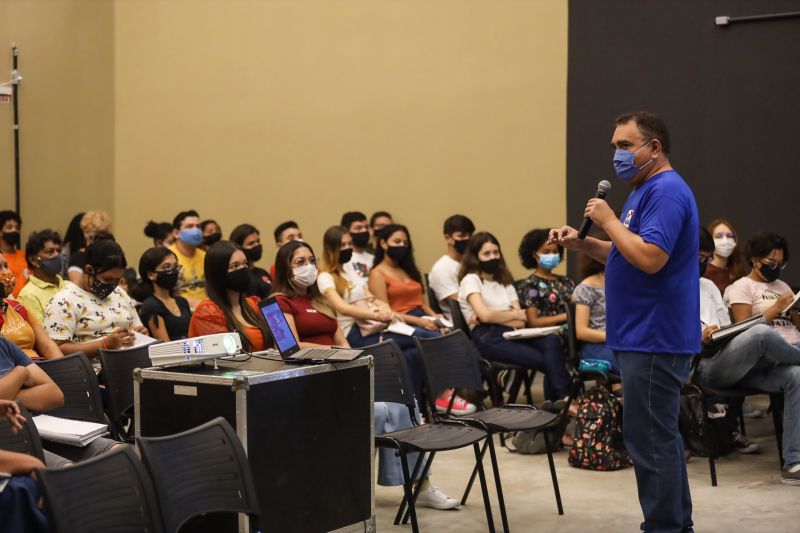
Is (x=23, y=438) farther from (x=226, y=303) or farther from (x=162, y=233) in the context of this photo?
(x=162, y=233)

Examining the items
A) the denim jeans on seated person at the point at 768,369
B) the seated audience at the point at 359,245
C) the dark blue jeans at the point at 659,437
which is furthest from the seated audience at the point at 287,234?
the dark blue jeans at the point at 659,437

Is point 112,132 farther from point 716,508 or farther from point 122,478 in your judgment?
point 122,478

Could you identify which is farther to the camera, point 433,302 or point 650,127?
point 433,302

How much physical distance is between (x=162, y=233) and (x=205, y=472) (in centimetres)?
557

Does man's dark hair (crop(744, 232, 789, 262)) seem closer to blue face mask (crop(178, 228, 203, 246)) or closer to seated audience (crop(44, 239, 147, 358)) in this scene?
seated audience (crop(44, 239, 147, 358))

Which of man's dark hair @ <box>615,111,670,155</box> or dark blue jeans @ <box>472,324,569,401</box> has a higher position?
man's dark hair @ <box>615,111,670,155</box>

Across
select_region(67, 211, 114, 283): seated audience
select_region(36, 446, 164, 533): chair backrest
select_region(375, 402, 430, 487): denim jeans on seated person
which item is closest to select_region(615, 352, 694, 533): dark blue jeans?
select_region(375, 402, 430, 487): denim jeans on seated person

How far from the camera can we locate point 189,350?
3.59 m

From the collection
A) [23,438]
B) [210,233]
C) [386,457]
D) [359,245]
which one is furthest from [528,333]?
[23,438]

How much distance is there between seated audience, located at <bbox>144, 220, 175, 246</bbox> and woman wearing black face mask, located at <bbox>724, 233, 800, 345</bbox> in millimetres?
4210

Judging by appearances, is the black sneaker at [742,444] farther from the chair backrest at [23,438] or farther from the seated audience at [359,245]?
the chair backrest at [23,438]

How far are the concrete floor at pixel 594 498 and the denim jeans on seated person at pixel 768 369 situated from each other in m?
0.28

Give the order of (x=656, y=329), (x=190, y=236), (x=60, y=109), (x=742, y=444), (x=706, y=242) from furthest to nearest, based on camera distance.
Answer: (x=60, y=109) < (x=190, y=236) < (x=706, y=242) < (x=742, y=444) < (x=656, y=329)

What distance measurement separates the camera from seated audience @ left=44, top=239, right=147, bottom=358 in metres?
4.88
